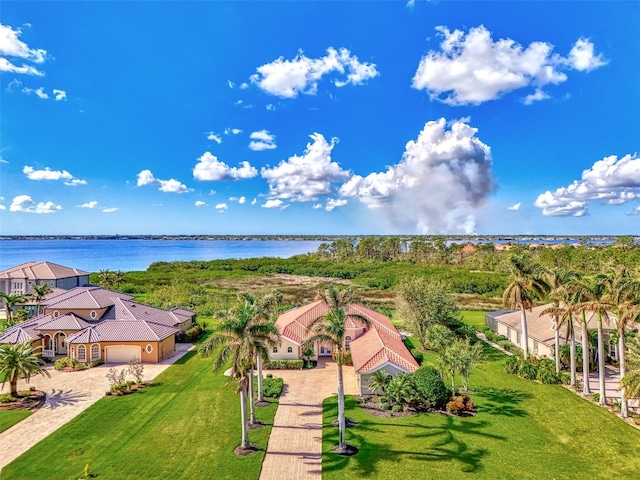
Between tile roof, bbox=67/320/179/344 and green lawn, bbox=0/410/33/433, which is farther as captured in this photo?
tile roof, bbox=67/320/179/344

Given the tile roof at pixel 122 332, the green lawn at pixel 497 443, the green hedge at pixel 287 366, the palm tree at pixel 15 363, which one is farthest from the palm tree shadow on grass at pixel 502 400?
Answer: the palm tree at pixel 15 363

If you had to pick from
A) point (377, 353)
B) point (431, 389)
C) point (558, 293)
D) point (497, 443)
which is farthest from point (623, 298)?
point (377, 353)

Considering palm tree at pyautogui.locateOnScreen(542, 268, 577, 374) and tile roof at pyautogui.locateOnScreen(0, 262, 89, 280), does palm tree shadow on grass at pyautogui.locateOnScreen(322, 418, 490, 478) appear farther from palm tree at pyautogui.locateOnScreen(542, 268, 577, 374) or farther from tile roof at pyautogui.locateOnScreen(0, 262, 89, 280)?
tile roof at pyautogui.locateOnScreen(0, 262, 89, 280)

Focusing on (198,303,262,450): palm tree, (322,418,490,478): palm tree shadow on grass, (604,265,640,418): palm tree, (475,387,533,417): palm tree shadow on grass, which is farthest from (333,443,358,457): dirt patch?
(604,265,640,418): palm tree

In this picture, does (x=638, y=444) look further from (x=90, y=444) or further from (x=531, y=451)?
(x=90, y=444)

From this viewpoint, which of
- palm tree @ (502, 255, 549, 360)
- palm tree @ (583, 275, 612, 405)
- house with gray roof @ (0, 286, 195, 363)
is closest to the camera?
palm tree @ (583, 275, 612, 405)

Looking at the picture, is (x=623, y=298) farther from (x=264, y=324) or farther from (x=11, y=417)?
(x=11, y=417)

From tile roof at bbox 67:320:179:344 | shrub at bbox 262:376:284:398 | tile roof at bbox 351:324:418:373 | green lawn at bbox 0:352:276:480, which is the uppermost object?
tile roof at bbox 67:320:179:344
